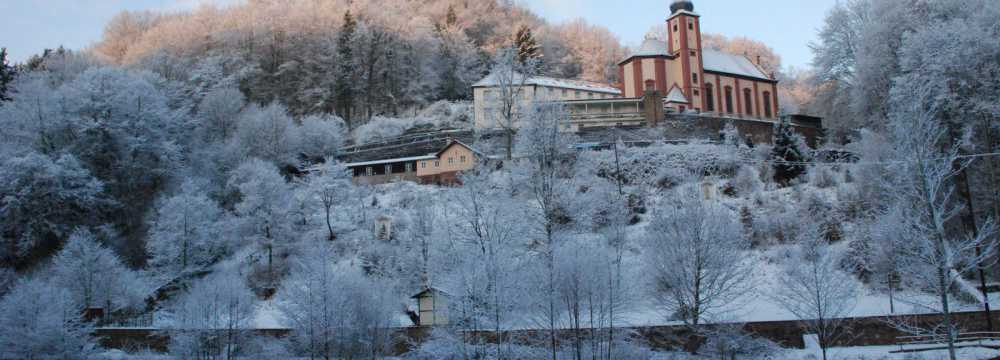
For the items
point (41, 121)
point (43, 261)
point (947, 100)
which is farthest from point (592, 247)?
point (41, 121)

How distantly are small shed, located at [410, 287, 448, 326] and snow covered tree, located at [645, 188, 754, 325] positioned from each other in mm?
6643

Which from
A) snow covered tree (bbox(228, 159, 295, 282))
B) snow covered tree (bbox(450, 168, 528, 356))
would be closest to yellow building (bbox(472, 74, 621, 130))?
snow covered tree (bbox(228, 159, 295, 282))

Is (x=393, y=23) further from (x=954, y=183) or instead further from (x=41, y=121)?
(x=954, y=183)

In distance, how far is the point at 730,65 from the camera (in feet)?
195

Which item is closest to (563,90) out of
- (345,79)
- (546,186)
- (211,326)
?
(345,79)

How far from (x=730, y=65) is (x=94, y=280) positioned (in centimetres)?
4725

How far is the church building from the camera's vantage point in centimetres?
5412

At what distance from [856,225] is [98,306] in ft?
97.9

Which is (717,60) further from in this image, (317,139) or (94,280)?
(94,280)

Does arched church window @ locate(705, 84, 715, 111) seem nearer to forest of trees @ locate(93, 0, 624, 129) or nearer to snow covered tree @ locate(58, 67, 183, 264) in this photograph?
forest of trees @ locate(93, 0, 624, 129)

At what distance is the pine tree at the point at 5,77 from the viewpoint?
43156 mm

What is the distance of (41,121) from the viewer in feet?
125

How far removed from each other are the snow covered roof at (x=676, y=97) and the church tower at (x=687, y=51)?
1158mm

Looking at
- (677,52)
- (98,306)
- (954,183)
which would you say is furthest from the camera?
(677,52)
